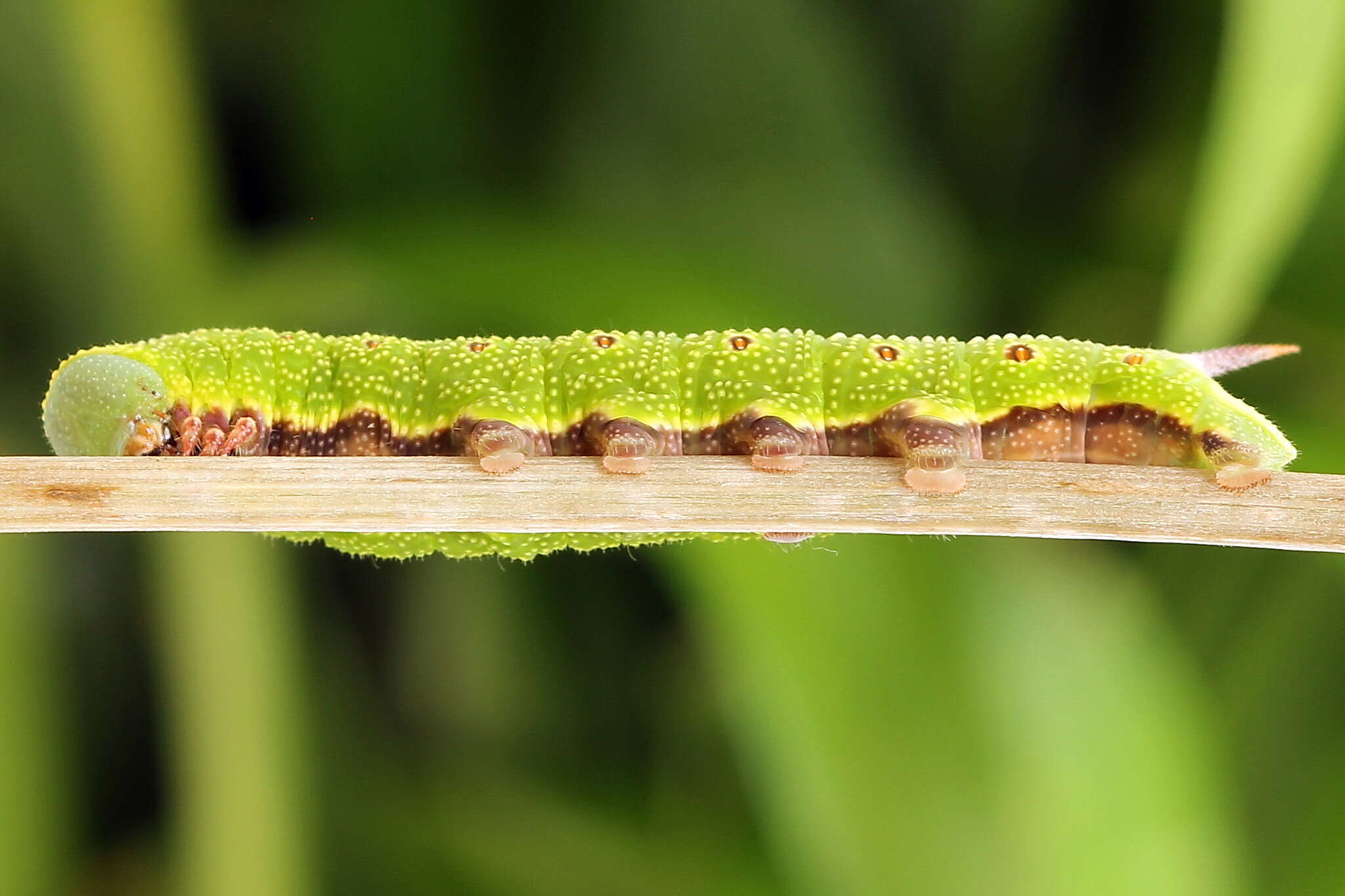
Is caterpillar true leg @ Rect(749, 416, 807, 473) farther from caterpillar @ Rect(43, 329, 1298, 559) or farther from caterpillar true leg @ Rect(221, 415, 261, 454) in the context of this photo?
caterpillar true leg @ Rect(221, 415, 261, 454)

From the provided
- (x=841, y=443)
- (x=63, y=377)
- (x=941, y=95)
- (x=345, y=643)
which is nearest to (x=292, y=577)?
(x=345, y=643)

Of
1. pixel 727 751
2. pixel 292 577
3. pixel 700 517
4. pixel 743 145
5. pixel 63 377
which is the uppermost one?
pixel 743 145

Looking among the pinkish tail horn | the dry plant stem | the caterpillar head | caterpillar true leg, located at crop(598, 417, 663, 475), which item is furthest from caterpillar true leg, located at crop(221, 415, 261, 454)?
the pinkish tail horn

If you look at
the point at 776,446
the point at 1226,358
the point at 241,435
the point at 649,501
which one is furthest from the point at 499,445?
the point at 1226,358

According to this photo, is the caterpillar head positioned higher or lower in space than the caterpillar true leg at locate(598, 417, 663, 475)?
higher

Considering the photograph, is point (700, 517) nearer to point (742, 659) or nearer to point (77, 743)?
point (742, 659)

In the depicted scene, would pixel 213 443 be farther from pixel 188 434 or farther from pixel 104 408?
pixel 104 408

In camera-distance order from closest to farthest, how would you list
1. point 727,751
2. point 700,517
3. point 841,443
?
1. point 700,517
2. point 841,443
3. point 727,751
